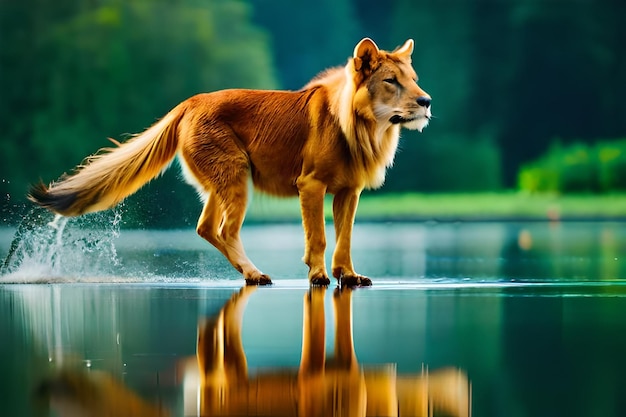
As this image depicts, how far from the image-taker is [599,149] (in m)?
23.0

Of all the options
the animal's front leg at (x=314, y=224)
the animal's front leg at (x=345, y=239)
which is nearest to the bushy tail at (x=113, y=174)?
the animal's front leg at (x=314, y=224)

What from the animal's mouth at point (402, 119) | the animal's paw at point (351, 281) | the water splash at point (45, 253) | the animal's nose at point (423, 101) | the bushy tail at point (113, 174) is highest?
the animal's nose at point (423, 101)

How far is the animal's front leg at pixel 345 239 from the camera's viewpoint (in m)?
7.92

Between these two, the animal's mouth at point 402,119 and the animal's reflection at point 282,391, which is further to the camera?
the animal's mouth at point 402,119

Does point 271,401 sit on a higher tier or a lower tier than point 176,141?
lower

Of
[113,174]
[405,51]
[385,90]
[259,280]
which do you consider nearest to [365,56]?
[385,90]

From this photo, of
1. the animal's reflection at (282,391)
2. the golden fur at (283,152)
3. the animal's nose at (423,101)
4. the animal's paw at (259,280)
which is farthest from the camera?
the animal's paw at (259,280)

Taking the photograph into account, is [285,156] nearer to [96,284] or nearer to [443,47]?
[96,284]

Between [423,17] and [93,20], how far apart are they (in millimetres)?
6863

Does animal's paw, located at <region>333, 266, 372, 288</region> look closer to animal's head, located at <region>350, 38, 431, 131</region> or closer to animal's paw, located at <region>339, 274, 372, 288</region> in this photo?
animal's paw, located at <region>339, 274, 372, 288</region>

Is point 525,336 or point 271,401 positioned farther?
point 525,336

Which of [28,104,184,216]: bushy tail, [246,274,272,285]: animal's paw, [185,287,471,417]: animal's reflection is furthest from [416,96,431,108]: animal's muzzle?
[185,287,471,417]: animal's reflection

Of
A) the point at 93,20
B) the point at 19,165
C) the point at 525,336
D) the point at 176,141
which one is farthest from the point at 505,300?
the point at 93,20

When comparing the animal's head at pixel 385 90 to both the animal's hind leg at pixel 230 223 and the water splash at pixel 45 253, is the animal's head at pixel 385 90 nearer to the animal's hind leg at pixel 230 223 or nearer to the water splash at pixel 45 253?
the animal's hind leg at pixel 230 223
